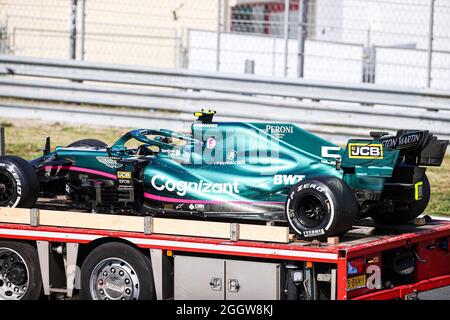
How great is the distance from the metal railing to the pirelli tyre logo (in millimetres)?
5389

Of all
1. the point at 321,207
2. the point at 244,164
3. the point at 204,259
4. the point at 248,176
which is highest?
the point at 244,164

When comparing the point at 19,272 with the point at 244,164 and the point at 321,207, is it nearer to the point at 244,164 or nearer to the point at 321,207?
the point at 244,164

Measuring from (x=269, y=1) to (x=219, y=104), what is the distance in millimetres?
11174

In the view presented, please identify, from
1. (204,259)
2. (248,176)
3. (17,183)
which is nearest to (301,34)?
(248,176)

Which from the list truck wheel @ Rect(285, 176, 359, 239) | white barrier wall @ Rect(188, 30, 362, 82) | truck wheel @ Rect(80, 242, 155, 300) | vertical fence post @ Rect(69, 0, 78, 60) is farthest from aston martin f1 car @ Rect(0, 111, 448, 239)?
white barrier wall @ Rect(188, 30, 362, 82)

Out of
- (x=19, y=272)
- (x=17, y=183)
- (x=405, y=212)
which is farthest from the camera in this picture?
(x=17, y=183)

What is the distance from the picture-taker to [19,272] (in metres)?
9.20

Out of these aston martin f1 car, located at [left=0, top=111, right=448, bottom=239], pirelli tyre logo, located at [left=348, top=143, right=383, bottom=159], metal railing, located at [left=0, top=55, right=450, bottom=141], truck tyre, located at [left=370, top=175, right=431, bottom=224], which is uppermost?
metal railing, located at [left=0, top=55, right=450, bottom=141]

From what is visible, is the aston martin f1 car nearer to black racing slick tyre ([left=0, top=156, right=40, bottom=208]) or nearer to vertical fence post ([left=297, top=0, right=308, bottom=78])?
black racing slick tyre ([left=0, top=156, right=40, bottom=208])

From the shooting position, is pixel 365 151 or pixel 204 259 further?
pixel 365 151

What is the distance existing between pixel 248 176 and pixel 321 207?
3.22 ft

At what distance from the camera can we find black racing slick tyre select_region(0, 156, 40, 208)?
9.67m

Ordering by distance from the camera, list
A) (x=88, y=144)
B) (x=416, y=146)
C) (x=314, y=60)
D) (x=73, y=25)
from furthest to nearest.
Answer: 1. (x=314, y=60)
2. (x=73, y=25)
3. (x=88, y=144)
4. (x=416, y=146)
